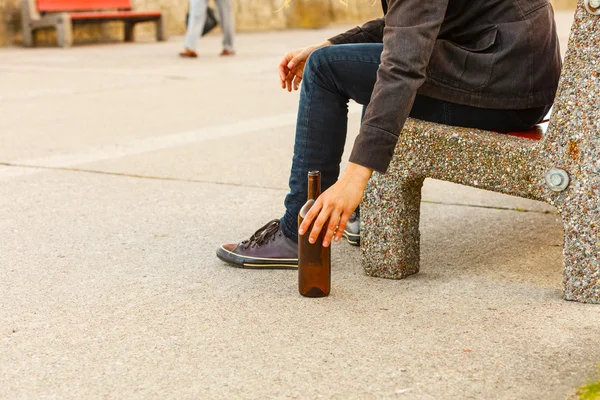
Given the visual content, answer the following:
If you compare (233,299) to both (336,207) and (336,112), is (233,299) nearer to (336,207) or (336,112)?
(336,207)

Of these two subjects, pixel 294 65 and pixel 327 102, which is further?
pixel 294 65

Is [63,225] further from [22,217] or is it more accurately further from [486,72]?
[486,72]

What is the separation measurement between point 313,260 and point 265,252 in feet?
1.31

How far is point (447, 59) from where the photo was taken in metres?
2.63

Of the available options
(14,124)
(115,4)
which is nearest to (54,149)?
(14,124)

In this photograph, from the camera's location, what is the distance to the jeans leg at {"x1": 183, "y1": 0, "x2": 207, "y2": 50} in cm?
1120

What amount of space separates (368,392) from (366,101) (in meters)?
1.08

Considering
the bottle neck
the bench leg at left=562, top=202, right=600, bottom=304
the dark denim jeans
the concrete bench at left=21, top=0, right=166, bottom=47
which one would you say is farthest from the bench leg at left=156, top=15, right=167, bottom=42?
the bench leg at left=562, top=202, right=600, bottom=304

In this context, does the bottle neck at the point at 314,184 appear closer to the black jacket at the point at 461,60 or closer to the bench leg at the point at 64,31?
the black jacket at the point at 461,60

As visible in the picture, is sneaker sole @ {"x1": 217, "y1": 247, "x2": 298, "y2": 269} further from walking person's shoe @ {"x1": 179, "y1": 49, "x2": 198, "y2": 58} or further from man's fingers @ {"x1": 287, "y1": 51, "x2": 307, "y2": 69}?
walking person's shoe @ {"x1": 179, "y1": 49, "x2": 198, "y2": 58}

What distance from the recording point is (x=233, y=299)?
2715mm

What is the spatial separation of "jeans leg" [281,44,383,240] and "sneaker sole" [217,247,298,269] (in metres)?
0.15

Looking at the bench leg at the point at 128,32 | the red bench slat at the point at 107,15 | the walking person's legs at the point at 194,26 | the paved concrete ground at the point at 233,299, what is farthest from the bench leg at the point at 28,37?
the paved concrete ground at the point at 233,299

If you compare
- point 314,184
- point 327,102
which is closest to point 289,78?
point 327,102
